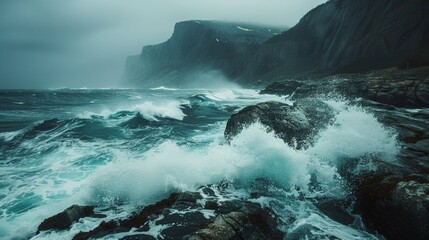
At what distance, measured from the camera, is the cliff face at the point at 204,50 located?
141 m

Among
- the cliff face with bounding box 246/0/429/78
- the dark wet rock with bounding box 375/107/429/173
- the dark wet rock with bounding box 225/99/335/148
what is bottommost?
the dark wet rock with bounding box 375/107/429/173

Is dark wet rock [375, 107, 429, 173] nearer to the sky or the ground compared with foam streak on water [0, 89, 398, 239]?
nearer to the sky

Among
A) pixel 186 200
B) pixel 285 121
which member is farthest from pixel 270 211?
pixel 285 121

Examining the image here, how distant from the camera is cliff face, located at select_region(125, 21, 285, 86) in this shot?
141125mm

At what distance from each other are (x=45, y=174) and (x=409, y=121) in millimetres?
17976

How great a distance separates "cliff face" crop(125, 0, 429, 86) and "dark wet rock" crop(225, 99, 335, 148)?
33.4 meters

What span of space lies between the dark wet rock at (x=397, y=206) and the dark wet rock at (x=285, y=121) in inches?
181

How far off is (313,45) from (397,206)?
3836 inches

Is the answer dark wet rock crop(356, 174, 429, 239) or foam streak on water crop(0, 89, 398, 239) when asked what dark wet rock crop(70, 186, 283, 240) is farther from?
dark wet rock crop(356, 174, 429, 239)

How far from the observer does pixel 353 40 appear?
65188 millimetres

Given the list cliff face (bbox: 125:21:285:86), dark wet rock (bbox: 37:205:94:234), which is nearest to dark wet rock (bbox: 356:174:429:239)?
dark wet rock (bbox: 37:205:94:234)

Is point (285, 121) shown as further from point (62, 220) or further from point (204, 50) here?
point (204, 50)

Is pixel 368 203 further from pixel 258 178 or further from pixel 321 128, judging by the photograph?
pixel 321 128

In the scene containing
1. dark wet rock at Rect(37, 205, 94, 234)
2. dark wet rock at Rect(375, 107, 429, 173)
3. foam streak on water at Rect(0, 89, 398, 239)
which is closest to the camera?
dark wet rock at Rect(37, 205, 94, 234)
